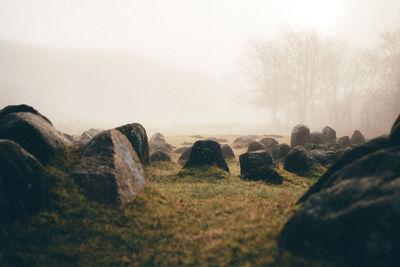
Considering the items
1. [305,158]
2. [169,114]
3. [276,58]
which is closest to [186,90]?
[169,114]

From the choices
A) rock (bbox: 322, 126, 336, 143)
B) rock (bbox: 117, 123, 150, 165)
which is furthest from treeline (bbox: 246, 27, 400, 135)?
rock (bbox: 117, 123, 150, 165)

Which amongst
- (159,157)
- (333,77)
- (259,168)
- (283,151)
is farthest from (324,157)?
(333,77)

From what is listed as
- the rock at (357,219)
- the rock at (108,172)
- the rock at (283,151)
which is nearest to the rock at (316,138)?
the rock at (283,151)

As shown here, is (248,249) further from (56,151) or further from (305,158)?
(305,158)

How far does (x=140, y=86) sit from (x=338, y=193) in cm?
17512

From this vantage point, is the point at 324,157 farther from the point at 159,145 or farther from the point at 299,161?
the point at 159,145

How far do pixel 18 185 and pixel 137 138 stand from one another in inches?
331

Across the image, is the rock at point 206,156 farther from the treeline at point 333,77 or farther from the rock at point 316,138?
the treeline at point 333,77

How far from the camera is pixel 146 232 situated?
628cm

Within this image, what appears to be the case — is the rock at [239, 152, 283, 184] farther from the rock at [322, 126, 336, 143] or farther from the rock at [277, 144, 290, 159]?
the rock at [322, 126, 336, 143]

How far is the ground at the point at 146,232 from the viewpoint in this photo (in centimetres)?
518

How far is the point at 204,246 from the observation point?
558 centimetres

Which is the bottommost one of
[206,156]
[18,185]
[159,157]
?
[159,157]

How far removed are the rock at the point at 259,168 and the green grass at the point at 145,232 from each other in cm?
416
